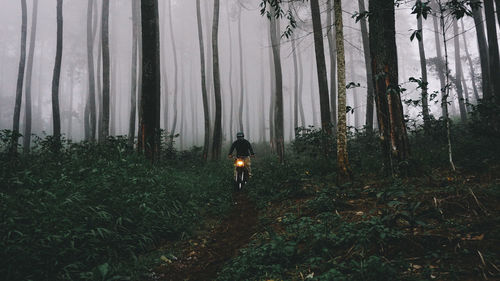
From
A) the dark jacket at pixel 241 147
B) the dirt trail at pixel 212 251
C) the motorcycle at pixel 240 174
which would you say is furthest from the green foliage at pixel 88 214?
the dark jacket at pixel 241 147

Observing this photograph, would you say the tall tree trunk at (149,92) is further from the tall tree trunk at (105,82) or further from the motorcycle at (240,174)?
the tall tree trunk at (105,82)

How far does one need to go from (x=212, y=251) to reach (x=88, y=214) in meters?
1.95

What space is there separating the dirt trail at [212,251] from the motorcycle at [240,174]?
291 centimetres

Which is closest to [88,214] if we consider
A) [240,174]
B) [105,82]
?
[240,174]

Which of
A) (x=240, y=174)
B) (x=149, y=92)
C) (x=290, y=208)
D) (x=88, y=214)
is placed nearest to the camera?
(x=88, y=214)

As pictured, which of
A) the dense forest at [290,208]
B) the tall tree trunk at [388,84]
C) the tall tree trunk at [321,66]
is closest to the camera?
the dense forest at [290,208]

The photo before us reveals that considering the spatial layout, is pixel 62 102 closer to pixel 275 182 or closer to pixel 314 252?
pixel 275 182

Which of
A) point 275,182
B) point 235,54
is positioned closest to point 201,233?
point 275,182

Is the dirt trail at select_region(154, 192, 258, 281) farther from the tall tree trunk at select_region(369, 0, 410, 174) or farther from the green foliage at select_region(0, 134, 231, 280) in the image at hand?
the tall tree trunk at select_region(369, 0, 410, 174)

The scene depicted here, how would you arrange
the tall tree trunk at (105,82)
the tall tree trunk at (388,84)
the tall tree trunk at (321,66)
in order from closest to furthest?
the tall tree trunk at (388,84) < the tall tree trunk at (321,66) < the tall tree trunk at (105,82)

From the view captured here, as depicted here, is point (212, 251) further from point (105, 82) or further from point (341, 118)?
point (105, 82)

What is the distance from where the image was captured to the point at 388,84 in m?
5.63

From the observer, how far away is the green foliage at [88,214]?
10.4 ft

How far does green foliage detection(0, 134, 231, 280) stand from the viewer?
317cm
